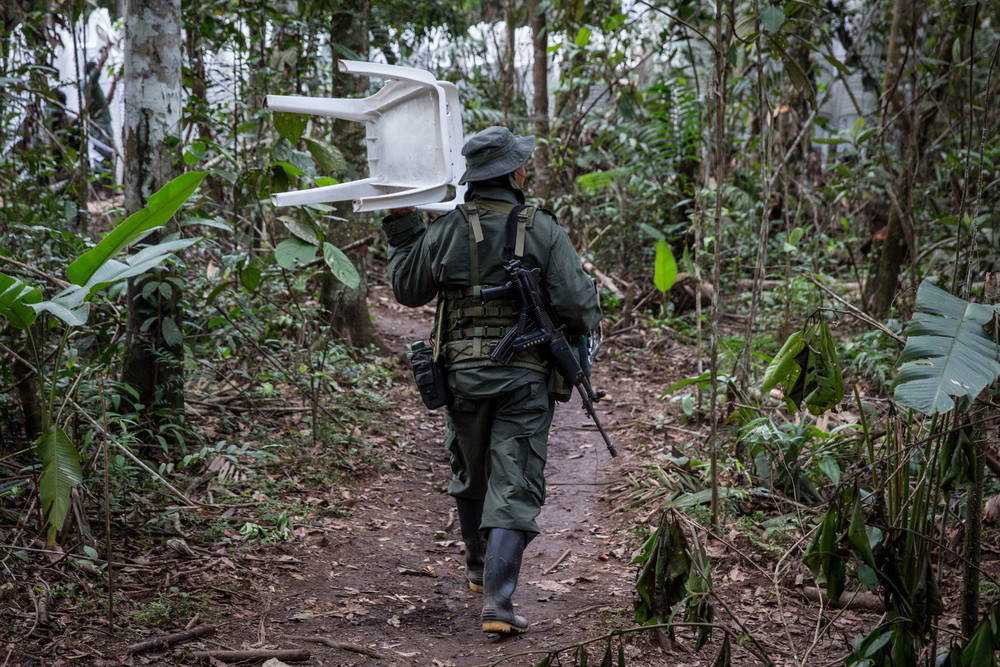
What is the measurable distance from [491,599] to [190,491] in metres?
1.89

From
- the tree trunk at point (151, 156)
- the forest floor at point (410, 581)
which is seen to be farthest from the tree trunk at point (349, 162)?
the tree trunk at point (151, 156)

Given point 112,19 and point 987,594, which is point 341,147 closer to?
point 987,594

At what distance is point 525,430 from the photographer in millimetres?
3582

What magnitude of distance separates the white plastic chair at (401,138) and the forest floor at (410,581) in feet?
5.75

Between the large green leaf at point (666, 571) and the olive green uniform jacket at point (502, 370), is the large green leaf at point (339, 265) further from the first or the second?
the large green leaf at point (666, 571)

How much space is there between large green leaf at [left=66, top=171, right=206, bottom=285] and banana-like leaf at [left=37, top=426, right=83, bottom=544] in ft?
1.92

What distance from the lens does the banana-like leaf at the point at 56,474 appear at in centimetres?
285

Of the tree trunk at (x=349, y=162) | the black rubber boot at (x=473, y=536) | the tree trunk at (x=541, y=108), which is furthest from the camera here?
the tree trunk at (x=541, y=108)

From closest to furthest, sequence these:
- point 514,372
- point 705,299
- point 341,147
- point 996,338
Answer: point 996,338, point 514,372, point 341,147, point 705,299

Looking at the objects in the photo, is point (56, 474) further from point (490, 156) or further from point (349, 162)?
point (349, 162)

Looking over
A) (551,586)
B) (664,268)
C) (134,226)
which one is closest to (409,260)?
(134,226)

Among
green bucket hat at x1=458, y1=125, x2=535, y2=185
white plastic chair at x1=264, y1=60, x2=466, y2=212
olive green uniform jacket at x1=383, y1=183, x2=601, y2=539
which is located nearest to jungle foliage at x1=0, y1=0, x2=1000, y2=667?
white plastic chair at x1=264, y1=60, x2=466, y2=212

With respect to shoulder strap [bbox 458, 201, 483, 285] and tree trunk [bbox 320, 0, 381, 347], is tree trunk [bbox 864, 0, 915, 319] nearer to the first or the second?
tree trunk [bbox 320, 0, 381, 347]

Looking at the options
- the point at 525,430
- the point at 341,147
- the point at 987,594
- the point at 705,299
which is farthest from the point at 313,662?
the point at 705,299
